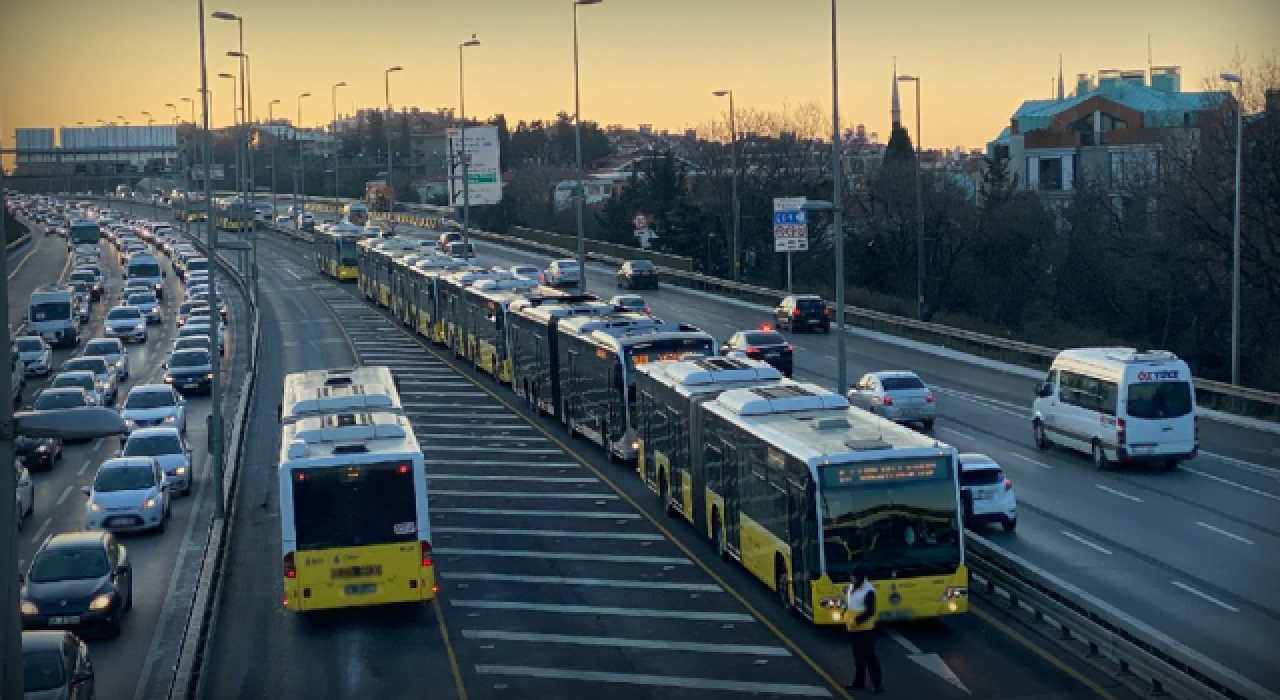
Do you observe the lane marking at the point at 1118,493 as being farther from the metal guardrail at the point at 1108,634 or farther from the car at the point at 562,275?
the car at the point at 562,275

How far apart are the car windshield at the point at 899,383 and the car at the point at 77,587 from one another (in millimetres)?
20025

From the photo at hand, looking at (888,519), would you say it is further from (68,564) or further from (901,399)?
(901,399)

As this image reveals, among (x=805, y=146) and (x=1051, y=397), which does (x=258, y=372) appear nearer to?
(x=1051, y=397)

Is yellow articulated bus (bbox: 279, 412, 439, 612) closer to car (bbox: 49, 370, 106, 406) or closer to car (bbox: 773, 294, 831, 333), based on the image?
car (bbox: 49, 370, 106, 406)


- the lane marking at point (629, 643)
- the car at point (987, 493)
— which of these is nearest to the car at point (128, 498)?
the lane marking at point (629, 643)

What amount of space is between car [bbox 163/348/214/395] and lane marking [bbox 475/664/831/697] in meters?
29.5

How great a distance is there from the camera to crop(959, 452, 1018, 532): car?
81.7ft

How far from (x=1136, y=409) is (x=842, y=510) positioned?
14.0 metres

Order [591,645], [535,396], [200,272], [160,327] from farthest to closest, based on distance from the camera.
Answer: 1. [200,272]
2. [160,327]
3. [535,396]
4. [591,645]

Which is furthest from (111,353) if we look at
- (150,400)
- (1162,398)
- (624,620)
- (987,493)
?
(624,620)

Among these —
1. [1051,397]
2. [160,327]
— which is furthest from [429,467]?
[160,327]

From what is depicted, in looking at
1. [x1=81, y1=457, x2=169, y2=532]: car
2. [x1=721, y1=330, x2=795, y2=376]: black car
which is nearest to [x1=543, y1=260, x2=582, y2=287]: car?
[x1=721, y1=330, x2=795, y2=376]: black car

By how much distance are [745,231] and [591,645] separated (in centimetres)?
7492

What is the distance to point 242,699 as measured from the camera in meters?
17.3
